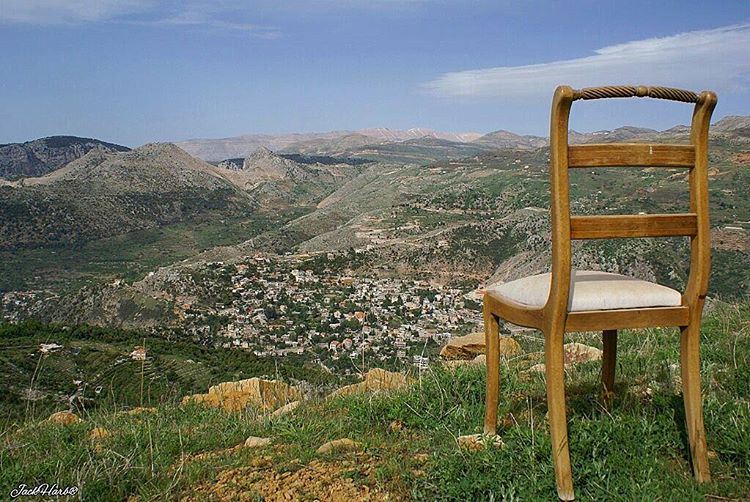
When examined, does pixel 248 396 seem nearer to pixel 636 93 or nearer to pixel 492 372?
pixel 492 372

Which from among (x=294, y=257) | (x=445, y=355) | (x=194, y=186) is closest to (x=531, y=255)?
(x=294, y=257)

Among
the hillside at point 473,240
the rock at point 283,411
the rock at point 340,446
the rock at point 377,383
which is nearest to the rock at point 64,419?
the rock at point 283,411

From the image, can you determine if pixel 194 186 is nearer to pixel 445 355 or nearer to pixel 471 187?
pixel 471 187

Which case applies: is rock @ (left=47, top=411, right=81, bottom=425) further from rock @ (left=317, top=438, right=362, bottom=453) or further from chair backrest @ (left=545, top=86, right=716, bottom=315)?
chair backrest @ (left=545, top=86, right=716, bottom=315)

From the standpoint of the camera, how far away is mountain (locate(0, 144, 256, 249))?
9419 cm

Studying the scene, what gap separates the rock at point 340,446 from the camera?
10.4ft

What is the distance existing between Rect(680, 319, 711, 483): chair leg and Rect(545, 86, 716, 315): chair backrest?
0.19 metres

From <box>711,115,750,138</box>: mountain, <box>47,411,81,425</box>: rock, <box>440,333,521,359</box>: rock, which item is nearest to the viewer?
<box>47,411,81,425</box>: rock

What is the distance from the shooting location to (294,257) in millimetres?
65250

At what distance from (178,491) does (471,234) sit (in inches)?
2117

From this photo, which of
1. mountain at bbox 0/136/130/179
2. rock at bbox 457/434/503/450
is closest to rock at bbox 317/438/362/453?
rock at bbox 457/434/503/450

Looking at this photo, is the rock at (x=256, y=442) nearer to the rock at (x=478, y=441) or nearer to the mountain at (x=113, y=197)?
the rock at (x=478, y=441)

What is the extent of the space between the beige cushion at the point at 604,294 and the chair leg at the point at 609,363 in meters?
0.71

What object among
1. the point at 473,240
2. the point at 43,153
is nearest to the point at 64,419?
the point at 473,240
